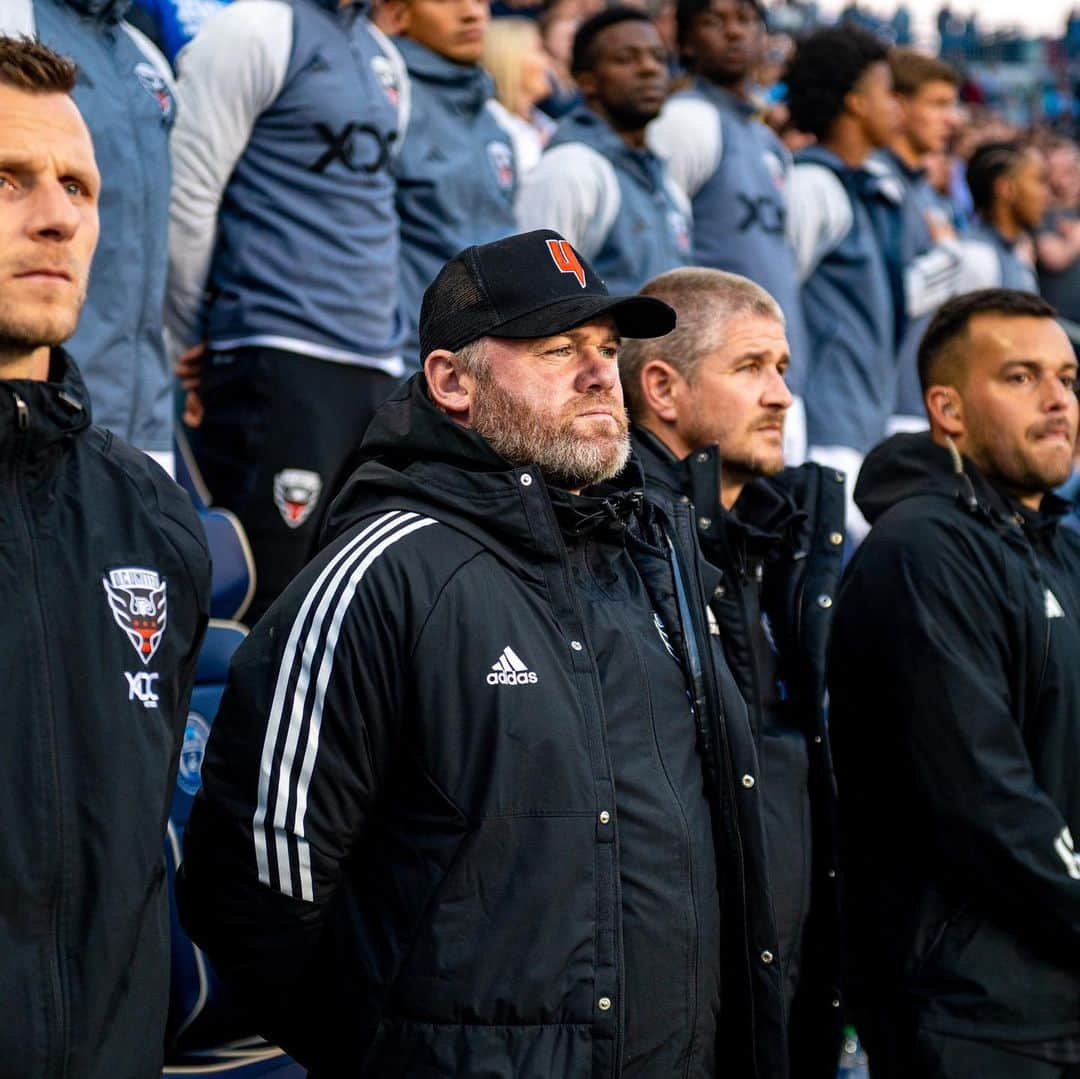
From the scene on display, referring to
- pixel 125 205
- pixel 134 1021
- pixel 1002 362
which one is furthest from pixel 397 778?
pixel 1002 362

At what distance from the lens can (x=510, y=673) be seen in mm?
2607

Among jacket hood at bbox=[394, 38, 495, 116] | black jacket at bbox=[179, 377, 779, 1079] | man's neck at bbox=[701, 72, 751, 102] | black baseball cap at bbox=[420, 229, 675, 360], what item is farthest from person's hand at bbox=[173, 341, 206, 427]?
man's neck at bbox=[701, 72, 751, 102]

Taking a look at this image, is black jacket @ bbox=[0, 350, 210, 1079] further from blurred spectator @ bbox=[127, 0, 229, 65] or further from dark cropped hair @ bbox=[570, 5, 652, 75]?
dark cropped hair @ bbox=[570, 5, 652, 75]

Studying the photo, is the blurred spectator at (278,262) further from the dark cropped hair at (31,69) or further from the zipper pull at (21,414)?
the zipper pull at (21,414)

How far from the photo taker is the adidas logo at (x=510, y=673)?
260 centimetres

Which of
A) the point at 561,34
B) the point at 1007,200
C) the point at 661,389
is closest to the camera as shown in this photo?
the point at 661,389

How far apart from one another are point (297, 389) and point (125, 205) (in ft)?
2.65

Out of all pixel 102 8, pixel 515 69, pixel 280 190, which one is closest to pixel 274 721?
pixel 102 8

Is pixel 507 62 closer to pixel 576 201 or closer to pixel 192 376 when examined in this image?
pixel 576 201

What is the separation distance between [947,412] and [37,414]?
8.03ft

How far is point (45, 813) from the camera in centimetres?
223

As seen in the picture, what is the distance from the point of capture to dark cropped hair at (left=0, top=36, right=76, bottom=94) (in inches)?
102

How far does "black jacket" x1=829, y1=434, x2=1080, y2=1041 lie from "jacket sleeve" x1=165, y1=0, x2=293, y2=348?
2.00m

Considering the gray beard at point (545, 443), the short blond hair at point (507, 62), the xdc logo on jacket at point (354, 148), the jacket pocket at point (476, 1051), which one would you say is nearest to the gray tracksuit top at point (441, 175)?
the xdc logo on jacket at point (354, 148)
